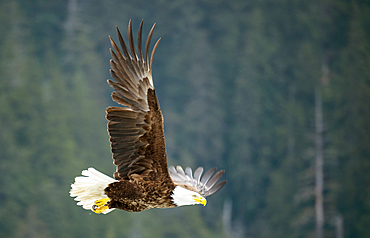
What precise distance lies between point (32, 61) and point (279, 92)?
1529 centimetres

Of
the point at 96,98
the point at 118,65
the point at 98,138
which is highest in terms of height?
the point at 96,98

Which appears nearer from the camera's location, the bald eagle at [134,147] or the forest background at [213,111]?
the bald eagle at [134,147]

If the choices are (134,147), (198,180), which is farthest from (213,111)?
(134,147)

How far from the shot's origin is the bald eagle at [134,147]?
4918 millimetres

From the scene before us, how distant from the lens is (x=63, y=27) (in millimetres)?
29438

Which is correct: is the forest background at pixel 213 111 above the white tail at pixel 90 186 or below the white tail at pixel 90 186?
above

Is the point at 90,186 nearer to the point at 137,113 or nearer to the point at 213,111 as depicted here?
the point at 137,113

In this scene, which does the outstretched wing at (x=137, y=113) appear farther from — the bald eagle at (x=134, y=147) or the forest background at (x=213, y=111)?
the forest background at (x=213, y=111)

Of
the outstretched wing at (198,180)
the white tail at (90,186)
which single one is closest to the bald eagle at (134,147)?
the white tail at (90,186)

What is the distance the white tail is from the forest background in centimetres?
1699

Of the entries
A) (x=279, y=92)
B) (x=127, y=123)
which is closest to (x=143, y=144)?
(x=127, y=123)

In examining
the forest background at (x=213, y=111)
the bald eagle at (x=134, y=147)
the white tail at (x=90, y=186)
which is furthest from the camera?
the forest background at (x=213, y=111)

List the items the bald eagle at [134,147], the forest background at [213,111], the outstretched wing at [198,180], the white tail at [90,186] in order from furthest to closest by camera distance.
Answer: the forest background at [213,111], the outstretched wing at [198,180], the white tail at [90,186], the bald eagle at [134,147]

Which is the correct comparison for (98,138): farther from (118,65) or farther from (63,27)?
(118,65)
